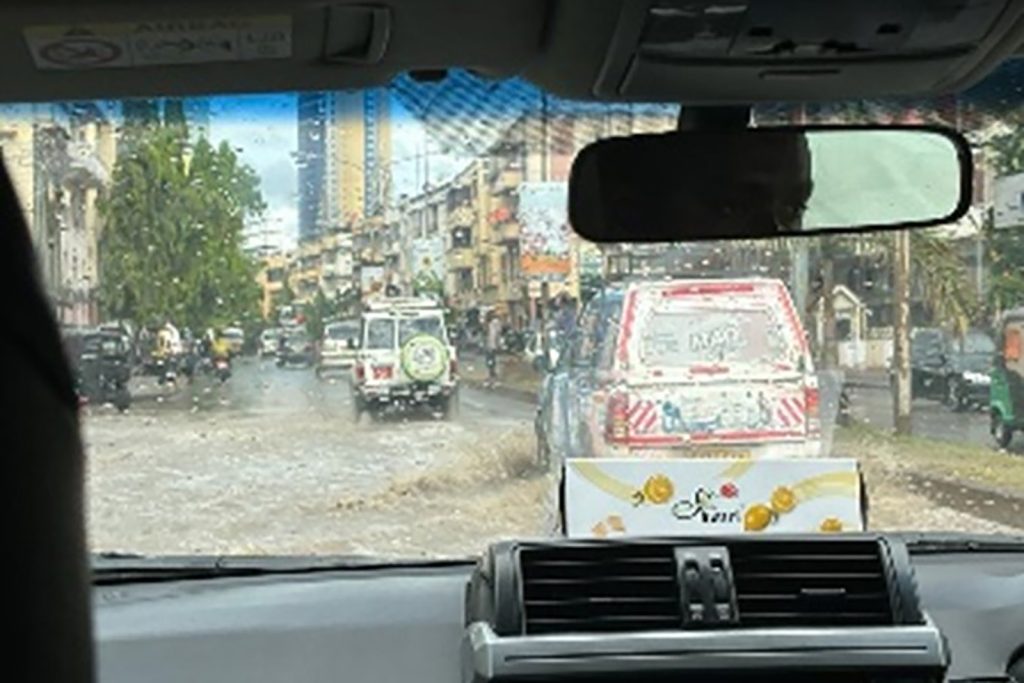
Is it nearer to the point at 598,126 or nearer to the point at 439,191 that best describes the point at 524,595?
the point at 598,126

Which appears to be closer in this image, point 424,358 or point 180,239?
point 180,239

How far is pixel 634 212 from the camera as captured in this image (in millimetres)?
3180

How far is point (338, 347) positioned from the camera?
620 cm

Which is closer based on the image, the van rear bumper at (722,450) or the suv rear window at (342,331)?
the van rear bumper at (722,450)

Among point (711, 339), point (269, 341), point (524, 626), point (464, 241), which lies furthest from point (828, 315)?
point (524, 626)

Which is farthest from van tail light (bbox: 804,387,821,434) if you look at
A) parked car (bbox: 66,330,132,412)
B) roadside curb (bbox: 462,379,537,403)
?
parked car (bbox: 66,330,132,412)

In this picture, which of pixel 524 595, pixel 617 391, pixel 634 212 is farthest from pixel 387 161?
pixel 634 212

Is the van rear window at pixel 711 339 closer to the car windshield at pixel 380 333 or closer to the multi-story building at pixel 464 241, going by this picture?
the multi-story building at pixel 464 241

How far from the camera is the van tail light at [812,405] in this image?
6.08 m

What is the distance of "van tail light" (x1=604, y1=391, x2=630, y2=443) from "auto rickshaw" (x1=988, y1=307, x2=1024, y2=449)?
3.93 ft

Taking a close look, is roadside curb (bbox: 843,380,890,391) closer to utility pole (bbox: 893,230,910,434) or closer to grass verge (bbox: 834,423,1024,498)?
utility pole (bbox: 893,230,910,434)

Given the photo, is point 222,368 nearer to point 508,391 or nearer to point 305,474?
point 305,474

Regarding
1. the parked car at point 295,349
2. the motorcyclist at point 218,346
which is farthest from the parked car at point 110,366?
the parked car at point 295,349

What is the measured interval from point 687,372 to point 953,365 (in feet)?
→ 3.05
